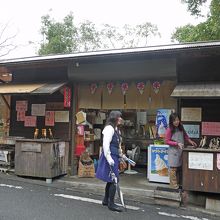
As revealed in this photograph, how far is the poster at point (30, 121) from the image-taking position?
9953 mm

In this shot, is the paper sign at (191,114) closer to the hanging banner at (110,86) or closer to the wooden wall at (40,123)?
the hanging banner at (110,86)

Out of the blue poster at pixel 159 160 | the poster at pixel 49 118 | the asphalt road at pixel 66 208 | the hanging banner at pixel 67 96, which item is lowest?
the asphalt road at pixel 66 208

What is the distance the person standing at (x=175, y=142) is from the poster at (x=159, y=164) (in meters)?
0.95

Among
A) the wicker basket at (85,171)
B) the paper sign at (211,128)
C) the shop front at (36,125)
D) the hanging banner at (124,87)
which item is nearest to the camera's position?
the paper sign at (211,128)

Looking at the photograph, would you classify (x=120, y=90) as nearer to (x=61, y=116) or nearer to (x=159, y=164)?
(x=61, y=116)

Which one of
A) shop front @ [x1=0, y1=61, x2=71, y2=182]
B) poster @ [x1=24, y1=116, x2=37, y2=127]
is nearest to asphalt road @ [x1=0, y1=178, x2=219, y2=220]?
shop front @ [x1=0, y1=61, x2=71, y2=182]

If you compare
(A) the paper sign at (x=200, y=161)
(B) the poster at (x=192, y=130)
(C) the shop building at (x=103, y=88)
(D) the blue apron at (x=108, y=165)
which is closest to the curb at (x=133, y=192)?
(A) the paper sign at (x=200, y=161)

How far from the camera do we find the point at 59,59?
8.27 metres

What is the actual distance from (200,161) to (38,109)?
214 inches

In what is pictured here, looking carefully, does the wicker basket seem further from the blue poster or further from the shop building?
the blue poster

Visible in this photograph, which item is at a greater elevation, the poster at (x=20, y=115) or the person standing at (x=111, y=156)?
the poster at (x=20, y=115)

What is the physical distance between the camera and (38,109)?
32.3 feet

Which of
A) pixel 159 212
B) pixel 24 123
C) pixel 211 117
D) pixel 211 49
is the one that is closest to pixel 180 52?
pixel 211 49

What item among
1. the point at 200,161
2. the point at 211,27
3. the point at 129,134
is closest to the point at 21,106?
the point at 129,134
